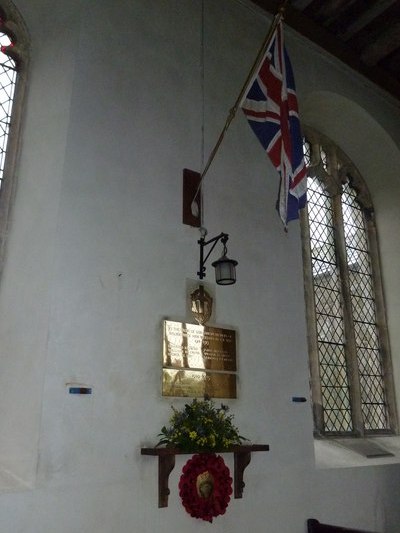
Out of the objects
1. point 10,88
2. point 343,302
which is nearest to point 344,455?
point 343,302

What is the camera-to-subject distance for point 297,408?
14.3ft

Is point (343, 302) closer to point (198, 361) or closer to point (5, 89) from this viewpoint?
point (198, 361)

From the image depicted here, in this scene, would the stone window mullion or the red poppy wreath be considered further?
the stone window mullion

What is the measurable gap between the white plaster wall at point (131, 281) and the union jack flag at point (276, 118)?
87cm

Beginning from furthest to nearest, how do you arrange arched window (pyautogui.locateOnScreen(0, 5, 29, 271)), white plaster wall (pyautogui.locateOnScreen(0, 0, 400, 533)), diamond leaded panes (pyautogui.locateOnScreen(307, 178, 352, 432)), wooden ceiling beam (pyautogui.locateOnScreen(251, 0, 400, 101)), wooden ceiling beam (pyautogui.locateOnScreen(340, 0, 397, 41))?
wooden ceiling beam (pyautogui.locateOnScreen(340, 0, 397, 41)) < wooden ceiling beam (pyautogui.locateOnScreen(251, 0, 400, 101)) < diamond leaded panes (pyautogui.locateOnScreen(307, 178, 352, 432)) < arched window (pyautogui.locateOnScreen(0, 5, 29, 271)) < white plaster wall (pyautogui.locateOnScreen(0, 0, 400, 533))

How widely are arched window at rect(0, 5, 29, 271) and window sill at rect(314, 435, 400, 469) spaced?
3331 mm

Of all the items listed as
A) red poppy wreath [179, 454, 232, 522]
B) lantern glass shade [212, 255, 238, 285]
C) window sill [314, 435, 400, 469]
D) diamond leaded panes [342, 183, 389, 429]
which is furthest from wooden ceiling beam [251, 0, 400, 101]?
red poppy wreath [179, 454, 232, 522]

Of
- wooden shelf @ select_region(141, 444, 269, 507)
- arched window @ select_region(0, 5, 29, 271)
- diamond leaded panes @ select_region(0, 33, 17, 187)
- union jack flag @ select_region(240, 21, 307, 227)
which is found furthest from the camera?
diamond leaded panes @ select_region(0, 33, 17, 187)

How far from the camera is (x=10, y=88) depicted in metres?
4.20

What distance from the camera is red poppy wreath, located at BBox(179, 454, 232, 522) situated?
3418 millimetres

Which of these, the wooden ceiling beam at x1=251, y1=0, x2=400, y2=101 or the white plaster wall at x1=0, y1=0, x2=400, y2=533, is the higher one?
the wooden ceiling beam at x1=251, y1=0, x2=400, y2=101

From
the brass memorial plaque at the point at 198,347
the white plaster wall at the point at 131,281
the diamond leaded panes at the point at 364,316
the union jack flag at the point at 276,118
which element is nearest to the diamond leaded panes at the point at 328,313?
the diamond leaded panes at the point at 364,316

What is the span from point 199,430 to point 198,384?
382 millimetres

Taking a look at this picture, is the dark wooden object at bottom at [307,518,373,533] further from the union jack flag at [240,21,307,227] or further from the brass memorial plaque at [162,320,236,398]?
the union jack flag at [240,21,307,227]
